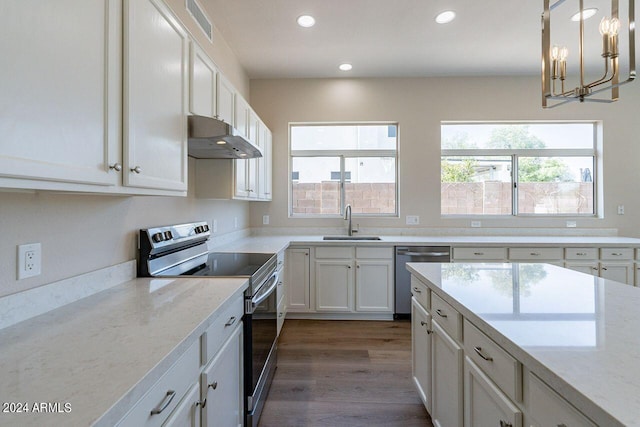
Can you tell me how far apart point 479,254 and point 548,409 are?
105 inches

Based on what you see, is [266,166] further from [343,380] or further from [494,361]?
[494,361]

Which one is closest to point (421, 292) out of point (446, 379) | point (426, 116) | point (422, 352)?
point (422, 352)

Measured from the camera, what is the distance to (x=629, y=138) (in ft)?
12.1

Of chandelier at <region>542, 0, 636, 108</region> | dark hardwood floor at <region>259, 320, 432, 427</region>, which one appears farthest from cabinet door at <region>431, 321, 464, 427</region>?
chandelier at <region>542, 0, 636, 108</region>

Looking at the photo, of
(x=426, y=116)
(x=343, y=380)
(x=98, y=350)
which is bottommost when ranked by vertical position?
(x=343, y=380)

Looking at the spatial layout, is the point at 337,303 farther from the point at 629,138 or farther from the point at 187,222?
the point at 629,138

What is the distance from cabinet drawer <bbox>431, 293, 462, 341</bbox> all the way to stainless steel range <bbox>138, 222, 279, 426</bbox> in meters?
0.94

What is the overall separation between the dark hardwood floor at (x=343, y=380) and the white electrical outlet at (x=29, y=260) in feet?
4.63

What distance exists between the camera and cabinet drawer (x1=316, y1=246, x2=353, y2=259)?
3.27 meters

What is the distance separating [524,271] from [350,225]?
2.22 metres

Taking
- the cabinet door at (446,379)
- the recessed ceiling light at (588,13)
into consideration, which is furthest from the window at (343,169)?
the cabinet door at (446,379)

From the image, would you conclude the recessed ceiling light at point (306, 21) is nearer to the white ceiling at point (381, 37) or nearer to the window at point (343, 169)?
the white ceiling at point (381, 37)

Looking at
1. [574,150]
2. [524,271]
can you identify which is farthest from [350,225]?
[574,150]

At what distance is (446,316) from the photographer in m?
1.38
